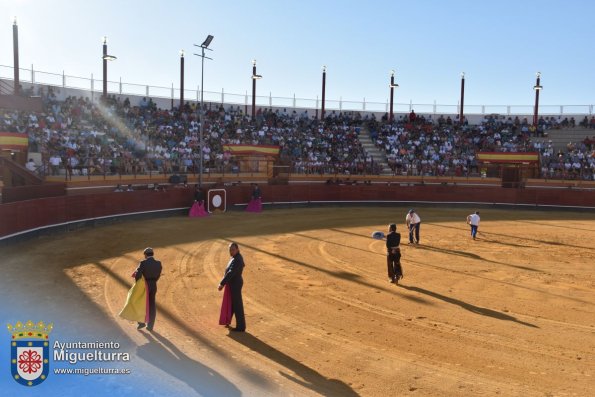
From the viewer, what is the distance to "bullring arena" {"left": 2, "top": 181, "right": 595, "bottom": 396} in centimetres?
697

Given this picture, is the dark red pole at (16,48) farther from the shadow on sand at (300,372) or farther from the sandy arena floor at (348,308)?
the shadow on sand at (300,372)

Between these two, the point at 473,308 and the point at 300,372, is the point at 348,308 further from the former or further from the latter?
the point at 300,372

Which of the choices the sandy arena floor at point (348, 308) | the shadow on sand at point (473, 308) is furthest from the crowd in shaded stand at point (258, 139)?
the shadow on sand at point (473, 308)

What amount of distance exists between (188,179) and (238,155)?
17.9 ft

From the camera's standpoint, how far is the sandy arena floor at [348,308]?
6941mm

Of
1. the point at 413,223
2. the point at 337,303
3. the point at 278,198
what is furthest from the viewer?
the point at 278,198

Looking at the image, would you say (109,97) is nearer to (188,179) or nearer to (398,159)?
(188,179)

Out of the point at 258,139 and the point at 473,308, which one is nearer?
the point at 473,308

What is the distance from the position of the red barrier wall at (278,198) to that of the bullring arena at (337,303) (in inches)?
6.2

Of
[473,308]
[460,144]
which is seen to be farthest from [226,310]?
[460,144]

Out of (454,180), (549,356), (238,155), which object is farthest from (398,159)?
(549,356)

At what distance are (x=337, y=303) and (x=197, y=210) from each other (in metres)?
14.9

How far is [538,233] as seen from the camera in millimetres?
20578

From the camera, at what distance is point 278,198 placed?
93.7 ft
